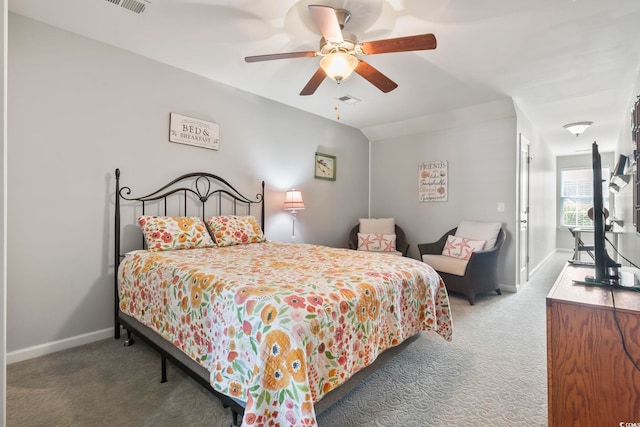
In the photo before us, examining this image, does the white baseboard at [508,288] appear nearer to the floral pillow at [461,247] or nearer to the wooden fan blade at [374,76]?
the floral pillow at [461,247]

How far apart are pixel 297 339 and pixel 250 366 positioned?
0.75ft

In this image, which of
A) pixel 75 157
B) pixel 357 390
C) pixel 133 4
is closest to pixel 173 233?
pixel 75 157

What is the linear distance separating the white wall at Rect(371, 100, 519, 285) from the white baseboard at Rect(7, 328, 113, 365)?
4.16m

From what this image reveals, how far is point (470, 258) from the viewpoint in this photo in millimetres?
3545

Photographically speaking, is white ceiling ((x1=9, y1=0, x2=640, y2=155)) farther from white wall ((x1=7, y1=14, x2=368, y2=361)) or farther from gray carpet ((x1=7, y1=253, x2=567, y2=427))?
gray carpet ((x1=7, y1=253, x2=567, y2=427))

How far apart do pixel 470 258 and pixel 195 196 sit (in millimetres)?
3108

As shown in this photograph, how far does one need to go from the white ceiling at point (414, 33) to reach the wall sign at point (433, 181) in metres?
1.08

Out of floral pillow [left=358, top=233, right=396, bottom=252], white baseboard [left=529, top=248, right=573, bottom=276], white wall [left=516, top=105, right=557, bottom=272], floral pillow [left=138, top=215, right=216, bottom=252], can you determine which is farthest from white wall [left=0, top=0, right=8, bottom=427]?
white baseboard [left=529, top=248, right=573, bottom=276]

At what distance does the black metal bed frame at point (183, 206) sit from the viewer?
1.72 m

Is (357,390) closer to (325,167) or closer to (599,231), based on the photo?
(599,231)

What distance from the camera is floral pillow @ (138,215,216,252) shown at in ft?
8.44

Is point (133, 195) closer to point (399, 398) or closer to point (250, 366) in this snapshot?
point (250, 366)

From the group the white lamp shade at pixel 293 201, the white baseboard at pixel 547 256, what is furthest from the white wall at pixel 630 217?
the white lamp shade at pixel 293 201

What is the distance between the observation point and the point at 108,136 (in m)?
2.68
